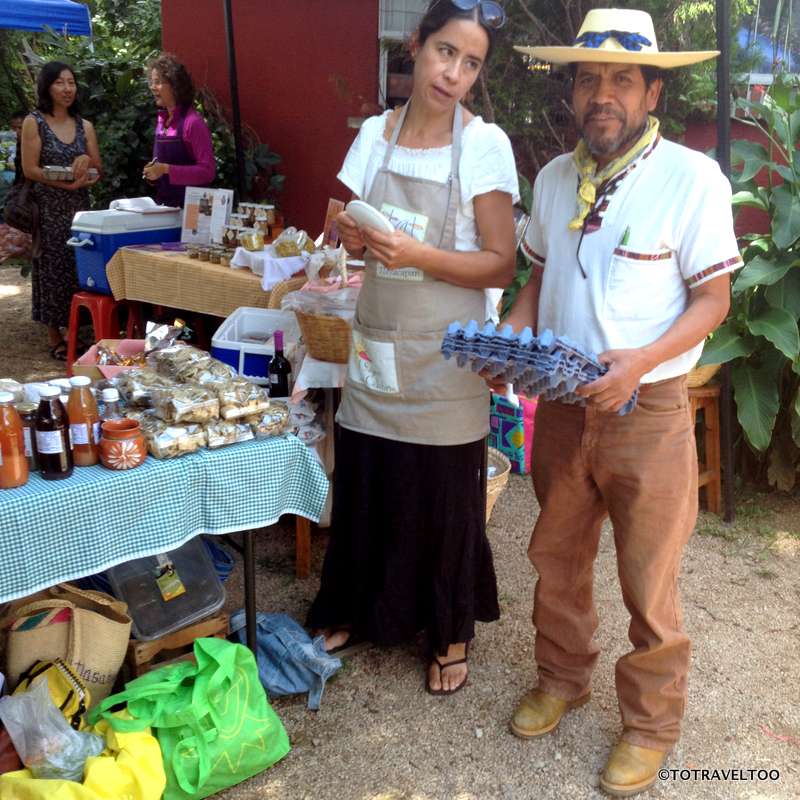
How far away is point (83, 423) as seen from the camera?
2.44 meters

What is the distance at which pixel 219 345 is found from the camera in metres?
3.91

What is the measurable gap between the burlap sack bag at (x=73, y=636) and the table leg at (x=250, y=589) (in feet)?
1.25

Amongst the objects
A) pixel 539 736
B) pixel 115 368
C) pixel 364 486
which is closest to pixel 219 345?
pixel 115 368

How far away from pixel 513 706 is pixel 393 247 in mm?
1629

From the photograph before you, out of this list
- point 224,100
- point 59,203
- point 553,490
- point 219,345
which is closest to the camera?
point 553,490

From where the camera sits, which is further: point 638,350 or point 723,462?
point 723,462

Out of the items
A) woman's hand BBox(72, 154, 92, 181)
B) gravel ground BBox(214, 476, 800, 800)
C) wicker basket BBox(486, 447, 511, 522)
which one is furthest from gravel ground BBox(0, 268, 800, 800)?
woman's hand BBox(72, 154, 92, 181)

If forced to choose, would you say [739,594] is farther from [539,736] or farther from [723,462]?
[539,736]

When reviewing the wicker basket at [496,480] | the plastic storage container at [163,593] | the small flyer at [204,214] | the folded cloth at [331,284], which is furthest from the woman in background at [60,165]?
the plastic storage container at [163,593]

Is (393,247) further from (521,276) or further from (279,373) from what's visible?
(521,276)

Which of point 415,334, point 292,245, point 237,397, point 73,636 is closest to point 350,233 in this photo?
point 415,334

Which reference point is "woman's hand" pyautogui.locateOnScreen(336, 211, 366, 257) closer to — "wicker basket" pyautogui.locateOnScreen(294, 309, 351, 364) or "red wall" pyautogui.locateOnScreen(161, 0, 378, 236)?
"wicker basket" pyautogui.locateOnScreen(294, 309, 351, 364)

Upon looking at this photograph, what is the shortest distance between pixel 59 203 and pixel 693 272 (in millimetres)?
5679

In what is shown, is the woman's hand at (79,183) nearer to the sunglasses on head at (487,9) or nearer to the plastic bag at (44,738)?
the sunglasses on head at (487,9)
